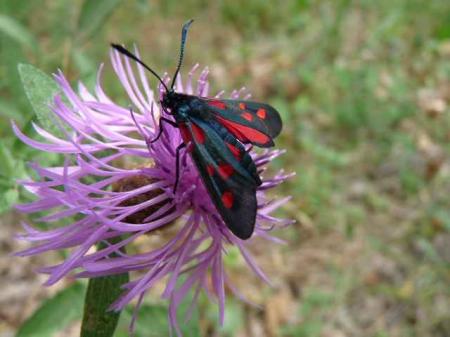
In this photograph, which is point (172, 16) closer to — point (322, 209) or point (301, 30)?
point (301, 30)

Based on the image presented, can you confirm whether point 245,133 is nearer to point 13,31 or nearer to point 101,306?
point 101,306

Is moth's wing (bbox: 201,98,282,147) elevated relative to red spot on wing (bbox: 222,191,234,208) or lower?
elevated

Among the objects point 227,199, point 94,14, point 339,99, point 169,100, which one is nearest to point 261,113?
point 169,100

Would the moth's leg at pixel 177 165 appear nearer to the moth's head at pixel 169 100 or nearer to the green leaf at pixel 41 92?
the moth's head at pixel 169 100

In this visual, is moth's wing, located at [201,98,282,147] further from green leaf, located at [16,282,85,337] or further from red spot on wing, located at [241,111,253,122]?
green leaf, located at [16,282,85,337]

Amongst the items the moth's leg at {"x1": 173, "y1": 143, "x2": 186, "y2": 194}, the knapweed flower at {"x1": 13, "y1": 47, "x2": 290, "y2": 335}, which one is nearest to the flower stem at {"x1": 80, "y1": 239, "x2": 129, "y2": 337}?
the knapweed flower at {"x1": 13, "y1": 47, "x2": 290, "y2": 335}

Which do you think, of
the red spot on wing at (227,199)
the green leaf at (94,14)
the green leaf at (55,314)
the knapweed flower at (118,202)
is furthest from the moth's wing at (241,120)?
the green leaf at (94,14)
